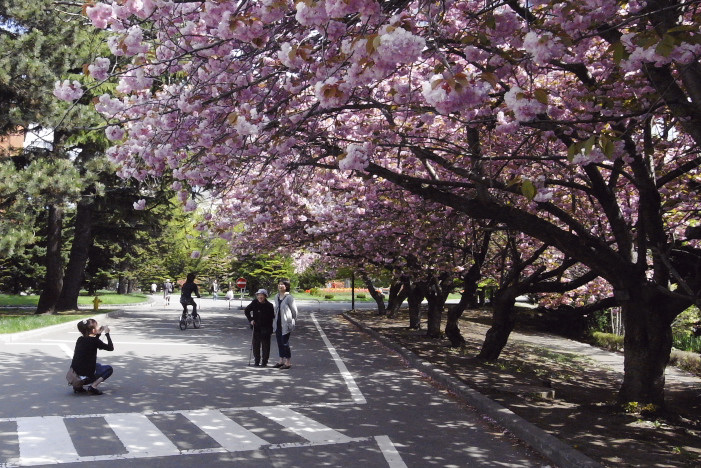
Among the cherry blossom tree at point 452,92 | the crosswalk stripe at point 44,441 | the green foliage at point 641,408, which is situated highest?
the cherry blossom tree at point 452,92

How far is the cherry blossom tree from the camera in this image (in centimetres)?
482

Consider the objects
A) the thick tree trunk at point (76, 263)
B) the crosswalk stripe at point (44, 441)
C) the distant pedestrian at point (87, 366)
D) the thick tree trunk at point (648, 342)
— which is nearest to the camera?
the crosswalk stripe at point (44, 441)

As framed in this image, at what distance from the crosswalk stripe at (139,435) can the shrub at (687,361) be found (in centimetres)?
1692

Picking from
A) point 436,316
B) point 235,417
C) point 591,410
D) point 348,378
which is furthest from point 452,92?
point 436,316

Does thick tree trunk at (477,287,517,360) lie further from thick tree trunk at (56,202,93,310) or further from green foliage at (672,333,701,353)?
thick tree trunk at (56,202,93,310)

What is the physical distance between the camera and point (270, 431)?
22.7 ft

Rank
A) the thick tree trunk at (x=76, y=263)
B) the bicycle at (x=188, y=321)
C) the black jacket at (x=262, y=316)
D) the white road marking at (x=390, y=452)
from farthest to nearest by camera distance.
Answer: the thick tree trunk at (x=76, y=263)
the bicycle at (x=188, y=321)
the black jacket at (x=262, y=316)
the white road marking at (x=390, y=452)

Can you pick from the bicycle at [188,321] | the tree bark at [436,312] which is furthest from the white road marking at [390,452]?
the bicycle at [188,321]

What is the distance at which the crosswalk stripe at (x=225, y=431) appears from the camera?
6263 millimetres

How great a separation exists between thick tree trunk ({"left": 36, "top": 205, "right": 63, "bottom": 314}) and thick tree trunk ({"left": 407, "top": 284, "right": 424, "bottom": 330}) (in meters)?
15.0

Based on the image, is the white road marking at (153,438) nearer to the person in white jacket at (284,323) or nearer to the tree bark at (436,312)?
the person in white jacket at (284,323)

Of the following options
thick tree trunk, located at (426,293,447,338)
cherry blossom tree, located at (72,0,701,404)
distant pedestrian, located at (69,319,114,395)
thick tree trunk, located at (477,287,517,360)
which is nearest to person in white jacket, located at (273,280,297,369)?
cherry blossom tree, located at (72,0,701,404)

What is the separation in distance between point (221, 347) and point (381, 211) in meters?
5.70

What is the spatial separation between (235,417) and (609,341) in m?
21.9
